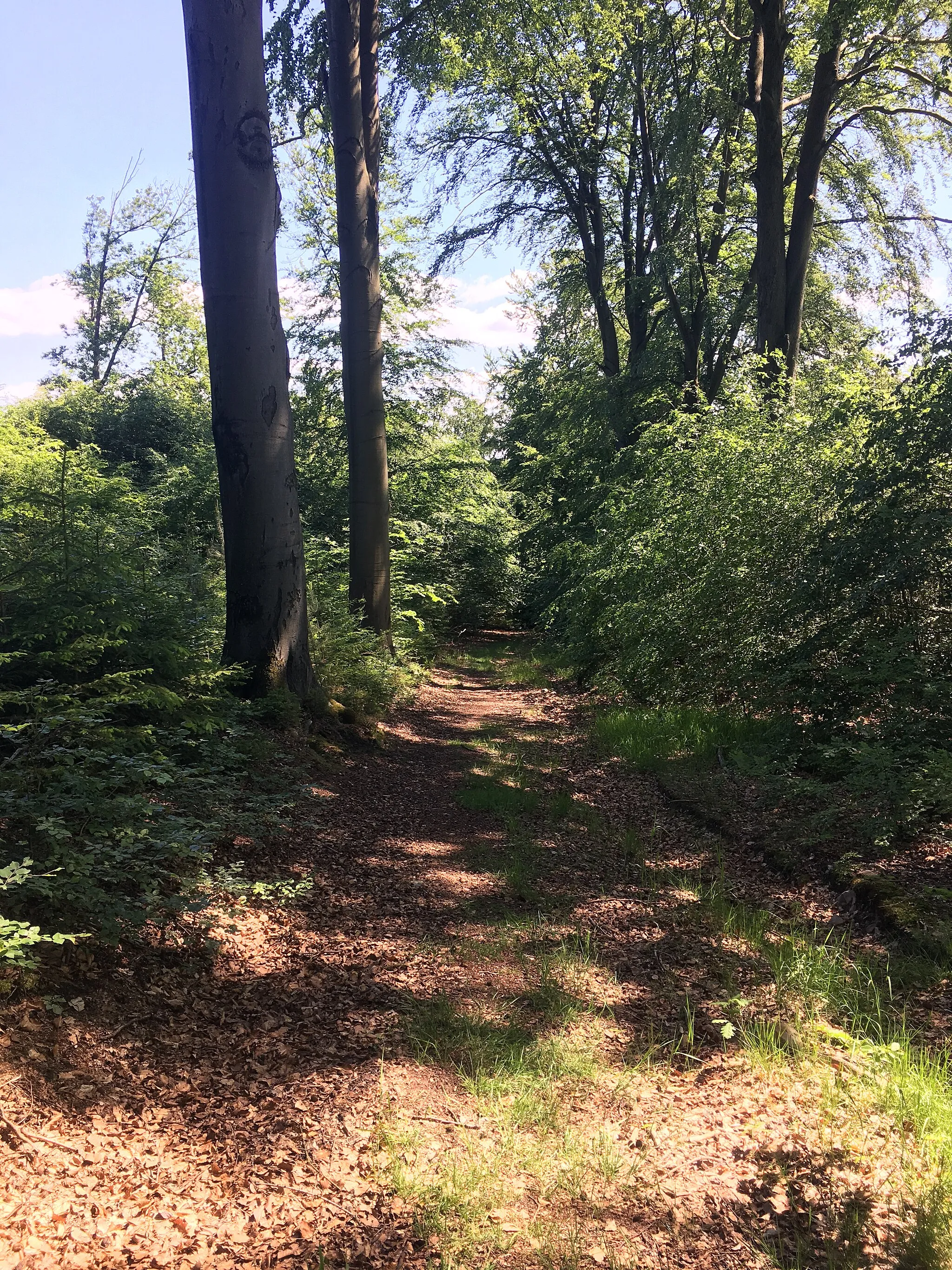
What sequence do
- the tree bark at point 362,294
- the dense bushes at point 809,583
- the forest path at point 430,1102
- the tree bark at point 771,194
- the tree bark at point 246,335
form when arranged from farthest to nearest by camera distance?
the tree bark at point 771,194, the tree bark at point 362,294, the tree bark at point 246,335, the dense bushes at point 809,583, the forest path at point 430,1102

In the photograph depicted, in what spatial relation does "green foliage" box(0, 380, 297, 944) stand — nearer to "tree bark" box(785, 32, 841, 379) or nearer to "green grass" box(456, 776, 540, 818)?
"green grass" box(456, 776, 540, 818)

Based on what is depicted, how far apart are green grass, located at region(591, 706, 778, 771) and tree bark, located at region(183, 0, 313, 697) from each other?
11.7 ft

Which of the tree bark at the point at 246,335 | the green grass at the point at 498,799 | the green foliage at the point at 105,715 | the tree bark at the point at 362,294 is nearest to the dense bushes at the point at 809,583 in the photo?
the green grass at the point at 498,799

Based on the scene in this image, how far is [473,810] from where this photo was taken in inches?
245

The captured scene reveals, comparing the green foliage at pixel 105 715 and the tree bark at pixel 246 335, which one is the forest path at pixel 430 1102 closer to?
the green foliage at pixel 105 715

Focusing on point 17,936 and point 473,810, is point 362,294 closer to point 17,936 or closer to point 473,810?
point 473,810

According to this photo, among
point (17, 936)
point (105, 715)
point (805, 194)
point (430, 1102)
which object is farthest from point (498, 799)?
point (805, 194)

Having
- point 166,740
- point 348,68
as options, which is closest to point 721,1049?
point 166,740

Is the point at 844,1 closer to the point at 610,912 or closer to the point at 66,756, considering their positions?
the point at 610,912

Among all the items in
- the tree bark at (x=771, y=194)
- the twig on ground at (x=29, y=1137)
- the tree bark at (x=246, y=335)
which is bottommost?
the twig on ground at (x=29, y=1137)

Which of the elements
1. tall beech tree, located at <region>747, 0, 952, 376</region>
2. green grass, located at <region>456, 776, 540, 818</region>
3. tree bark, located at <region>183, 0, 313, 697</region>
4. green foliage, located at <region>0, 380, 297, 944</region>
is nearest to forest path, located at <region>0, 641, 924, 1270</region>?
green foliage, located at <region>0, 380, 297, 944</region>

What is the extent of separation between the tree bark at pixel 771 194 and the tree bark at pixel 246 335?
315 inches

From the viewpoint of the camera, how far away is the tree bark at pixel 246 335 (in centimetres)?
571

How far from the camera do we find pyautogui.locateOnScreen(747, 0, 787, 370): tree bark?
11.3 m
